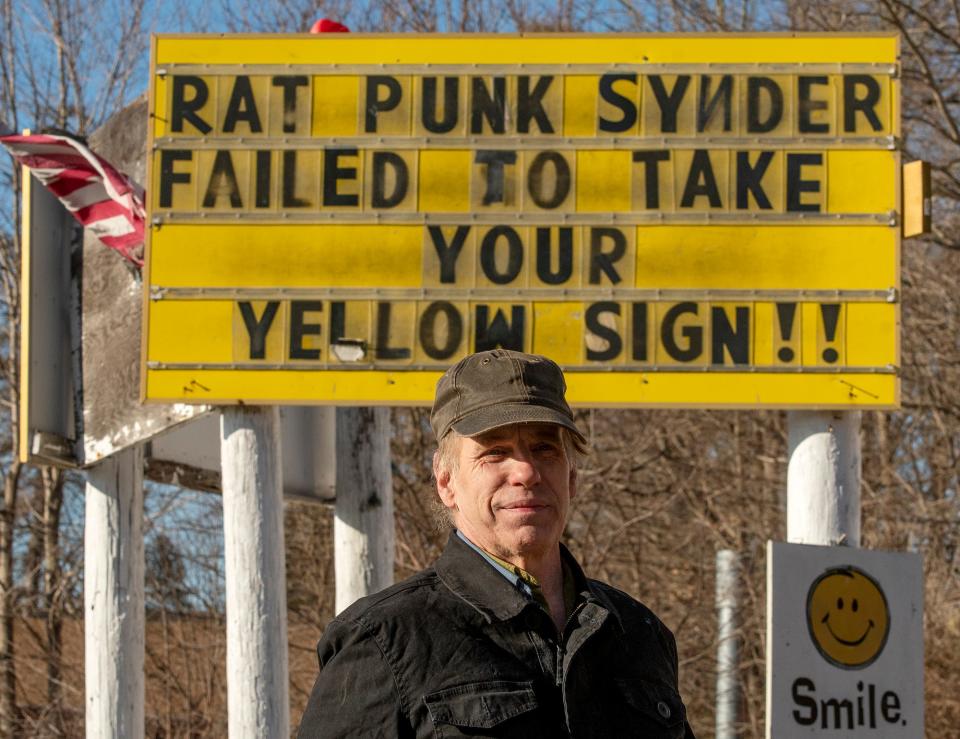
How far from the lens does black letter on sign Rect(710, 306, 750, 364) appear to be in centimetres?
644

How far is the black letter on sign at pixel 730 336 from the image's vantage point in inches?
253

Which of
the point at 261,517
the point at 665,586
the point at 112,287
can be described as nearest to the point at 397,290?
the point at 261,517

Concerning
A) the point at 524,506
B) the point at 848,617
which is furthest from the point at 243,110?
the point at 524,506

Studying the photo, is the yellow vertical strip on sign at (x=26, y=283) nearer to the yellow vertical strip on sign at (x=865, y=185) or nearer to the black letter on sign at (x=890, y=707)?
the yellow vertical strip on sign at (x=865, y=185)

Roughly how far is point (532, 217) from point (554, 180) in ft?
0.56

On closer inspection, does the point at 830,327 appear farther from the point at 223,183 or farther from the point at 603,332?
the point at 223,183

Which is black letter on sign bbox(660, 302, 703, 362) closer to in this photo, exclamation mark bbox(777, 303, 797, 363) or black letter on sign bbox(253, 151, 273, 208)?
exclamation mark bbox(777, 303, 797, 363)

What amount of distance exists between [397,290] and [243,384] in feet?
2.31

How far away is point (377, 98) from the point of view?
6.74 meters

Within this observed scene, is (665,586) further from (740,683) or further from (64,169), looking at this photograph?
(64,169)

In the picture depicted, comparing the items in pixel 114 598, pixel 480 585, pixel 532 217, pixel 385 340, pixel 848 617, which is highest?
pixel 532 217

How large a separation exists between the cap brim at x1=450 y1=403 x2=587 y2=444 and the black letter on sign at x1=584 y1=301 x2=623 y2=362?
3.40 metres

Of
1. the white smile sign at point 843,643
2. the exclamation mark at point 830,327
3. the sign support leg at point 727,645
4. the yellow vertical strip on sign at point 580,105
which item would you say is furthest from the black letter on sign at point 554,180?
the sign support leg at point 727,645

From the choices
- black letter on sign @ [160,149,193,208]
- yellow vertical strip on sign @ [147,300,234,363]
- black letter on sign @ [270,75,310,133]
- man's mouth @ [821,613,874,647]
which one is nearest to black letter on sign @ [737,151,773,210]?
man's mouth @ [821,613,874,647]
